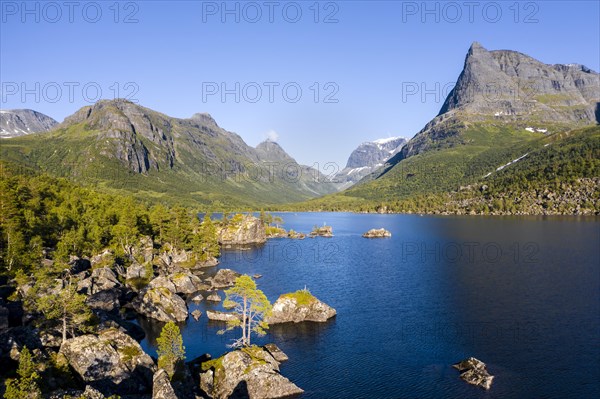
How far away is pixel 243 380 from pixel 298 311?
102 feet

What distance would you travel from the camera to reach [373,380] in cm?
5825

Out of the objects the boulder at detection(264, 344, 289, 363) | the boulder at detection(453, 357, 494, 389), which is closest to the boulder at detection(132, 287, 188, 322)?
the boulder at detection(264, 344, 289, 363)

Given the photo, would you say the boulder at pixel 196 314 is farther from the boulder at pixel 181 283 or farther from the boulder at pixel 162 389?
the boulder at pixel 162 389

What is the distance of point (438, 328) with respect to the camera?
8000cm

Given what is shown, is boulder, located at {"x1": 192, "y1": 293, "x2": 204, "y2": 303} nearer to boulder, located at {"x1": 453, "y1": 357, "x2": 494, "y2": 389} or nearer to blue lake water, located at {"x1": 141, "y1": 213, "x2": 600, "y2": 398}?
blue lake water, located at {"x1": 141, "y1": 213, "x2": 600, "y2": 398}

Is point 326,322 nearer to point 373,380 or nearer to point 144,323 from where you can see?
point 373,380

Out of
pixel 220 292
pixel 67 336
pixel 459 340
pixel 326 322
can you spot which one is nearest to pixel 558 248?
pixel 459 340

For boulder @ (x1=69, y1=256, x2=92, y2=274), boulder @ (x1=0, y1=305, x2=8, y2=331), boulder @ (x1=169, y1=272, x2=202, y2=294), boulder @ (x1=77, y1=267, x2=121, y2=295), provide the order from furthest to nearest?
boulder @ (x1=169, y1=272, x2=202, y2=294), boulder @ (x1=69, y1=256, x2=92, y2=274), boulder @ (x1=77, y1=267, x2=121, y2=295), boulder @ (x1=0, y1=305, x2=8, y2=331)

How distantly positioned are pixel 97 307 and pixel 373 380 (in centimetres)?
6016

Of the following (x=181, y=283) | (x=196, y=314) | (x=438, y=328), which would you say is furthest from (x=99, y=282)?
(x=438, y=328)

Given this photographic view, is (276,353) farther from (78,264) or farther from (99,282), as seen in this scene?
(78,264)

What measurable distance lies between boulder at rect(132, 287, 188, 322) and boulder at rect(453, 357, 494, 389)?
57.3 metres

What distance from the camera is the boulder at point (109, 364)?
165ft

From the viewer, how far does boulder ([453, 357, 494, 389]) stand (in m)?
55.6
